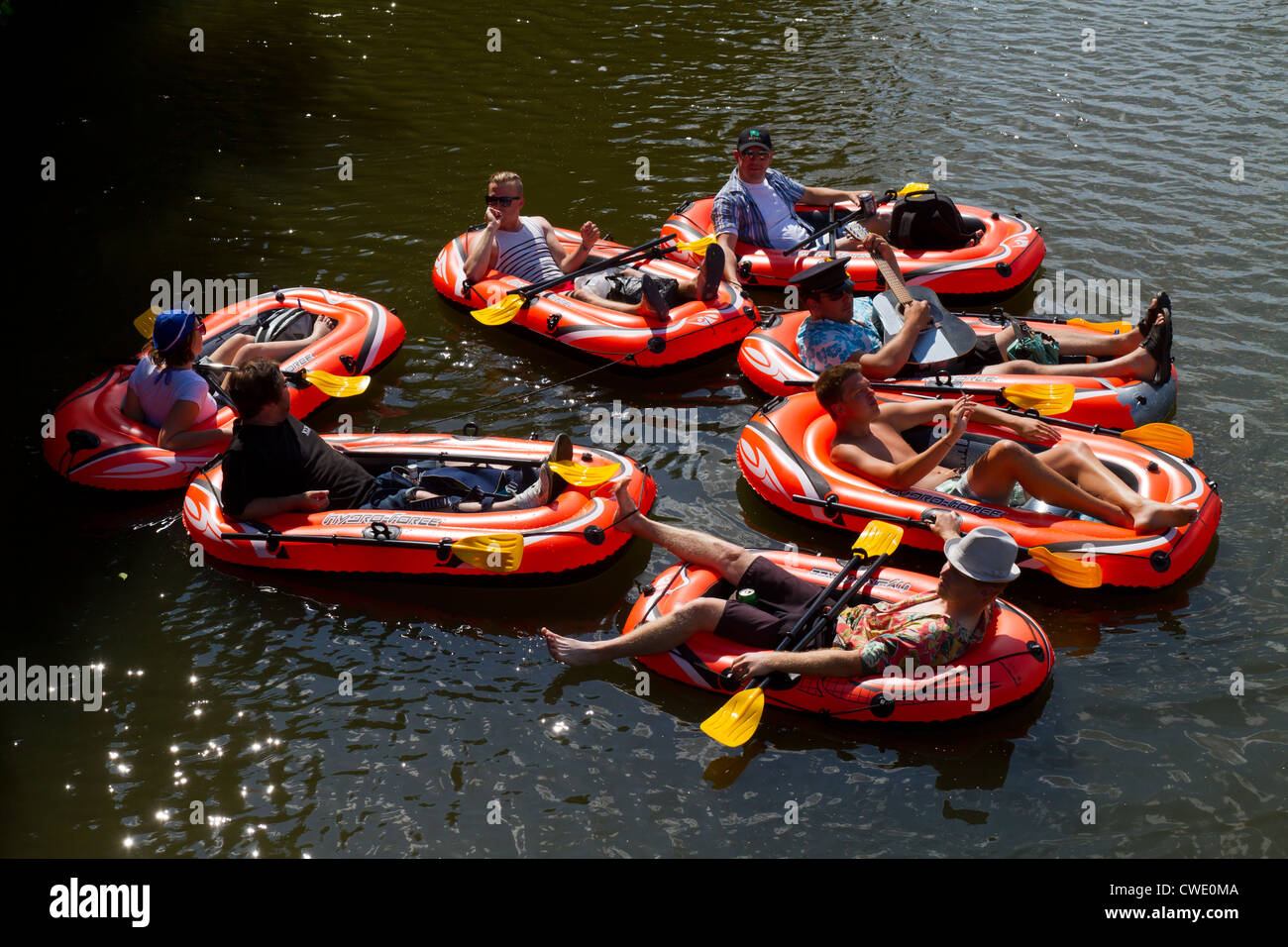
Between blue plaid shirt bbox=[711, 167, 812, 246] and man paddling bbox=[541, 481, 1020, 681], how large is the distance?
417 centimetres

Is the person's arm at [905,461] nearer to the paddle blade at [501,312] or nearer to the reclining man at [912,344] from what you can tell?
Result: the reclining man at [912,344]

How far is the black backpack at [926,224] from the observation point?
31.7 ft

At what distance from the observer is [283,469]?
6.76 meters

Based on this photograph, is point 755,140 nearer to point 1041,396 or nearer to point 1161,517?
point 1041,396

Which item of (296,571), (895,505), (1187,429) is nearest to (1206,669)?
(895,505)

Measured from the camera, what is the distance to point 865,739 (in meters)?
5.62

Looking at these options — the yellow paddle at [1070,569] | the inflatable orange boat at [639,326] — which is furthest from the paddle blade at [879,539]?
the inflatable orange boat at [639,326]

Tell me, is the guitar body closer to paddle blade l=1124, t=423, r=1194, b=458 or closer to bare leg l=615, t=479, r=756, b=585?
paddle blade l=1124, t=423, r=1194, b=458

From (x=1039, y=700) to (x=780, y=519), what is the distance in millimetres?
2082

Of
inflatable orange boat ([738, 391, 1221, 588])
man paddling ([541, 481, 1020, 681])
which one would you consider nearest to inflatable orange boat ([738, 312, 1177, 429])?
inflatable orange boat ([738, 391, 1221, 588])

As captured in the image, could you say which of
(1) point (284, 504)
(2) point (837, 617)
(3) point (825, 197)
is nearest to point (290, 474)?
(1) point (284, 504)

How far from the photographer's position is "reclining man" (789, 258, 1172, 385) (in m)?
7.61
